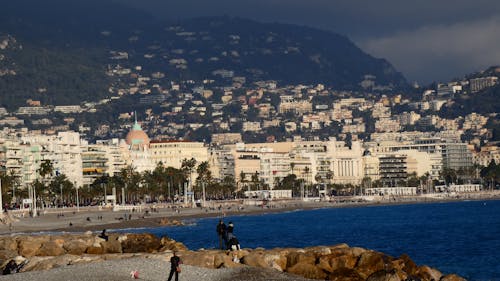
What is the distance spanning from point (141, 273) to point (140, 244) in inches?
573

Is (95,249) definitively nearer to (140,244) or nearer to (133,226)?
(140,244)

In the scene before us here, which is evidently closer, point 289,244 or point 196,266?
point 196,266

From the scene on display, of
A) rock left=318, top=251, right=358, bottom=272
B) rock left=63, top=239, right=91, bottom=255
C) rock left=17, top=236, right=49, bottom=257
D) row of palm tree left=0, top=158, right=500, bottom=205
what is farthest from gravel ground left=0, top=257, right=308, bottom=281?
row of palm tree left=0, top=158, right=500, bottom=205

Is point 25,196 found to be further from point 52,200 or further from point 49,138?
point 49,138

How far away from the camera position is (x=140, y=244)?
177ft

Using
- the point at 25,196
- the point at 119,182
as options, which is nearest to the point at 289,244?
the point at 25,196

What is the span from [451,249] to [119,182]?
96.3 m

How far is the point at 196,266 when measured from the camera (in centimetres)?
4166

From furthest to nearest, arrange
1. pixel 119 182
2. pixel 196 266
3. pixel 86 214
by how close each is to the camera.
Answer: pixel 119 182 → pixel 86 214 → pixel 196 266

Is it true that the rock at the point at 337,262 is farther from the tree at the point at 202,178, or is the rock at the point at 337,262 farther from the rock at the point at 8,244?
the tree at the point at 202,178

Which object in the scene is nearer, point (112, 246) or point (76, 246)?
point (76, 246)

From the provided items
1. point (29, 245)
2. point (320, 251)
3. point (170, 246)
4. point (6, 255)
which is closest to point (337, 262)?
point (320, 251)

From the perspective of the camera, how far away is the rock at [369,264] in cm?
4184

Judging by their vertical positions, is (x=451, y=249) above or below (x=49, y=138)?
below
